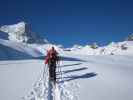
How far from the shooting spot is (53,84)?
12.6m

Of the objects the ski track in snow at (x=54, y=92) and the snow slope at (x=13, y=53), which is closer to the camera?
the ski track in snow at (x=54, y=92)

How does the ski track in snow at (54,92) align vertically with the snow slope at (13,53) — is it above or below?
below

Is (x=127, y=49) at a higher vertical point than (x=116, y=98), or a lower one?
higher

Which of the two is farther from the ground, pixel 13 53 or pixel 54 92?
pixel 13 53

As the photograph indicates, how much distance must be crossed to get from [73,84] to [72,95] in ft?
8.22

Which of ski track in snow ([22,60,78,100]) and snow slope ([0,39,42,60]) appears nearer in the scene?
ski track in snow ([22,60,78,100])

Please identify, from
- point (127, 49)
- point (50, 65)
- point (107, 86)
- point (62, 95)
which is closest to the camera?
point (62, 95)

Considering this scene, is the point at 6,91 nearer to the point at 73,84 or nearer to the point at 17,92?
the point at 17,92

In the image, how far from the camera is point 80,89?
11.3 m

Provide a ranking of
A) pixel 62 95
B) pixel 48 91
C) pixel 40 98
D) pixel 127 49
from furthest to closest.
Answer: pixel 127 49, pixel 48 91, pixel 62 95, pixel 40 98

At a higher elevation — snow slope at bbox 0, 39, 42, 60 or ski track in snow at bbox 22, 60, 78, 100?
snow slope at bbox 0, 39, 42, 60

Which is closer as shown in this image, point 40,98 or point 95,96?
point 40,98

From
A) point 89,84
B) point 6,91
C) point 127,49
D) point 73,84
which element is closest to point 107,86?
point 89,84

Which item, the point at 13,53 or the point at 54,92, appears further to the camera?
the point at 13,53
